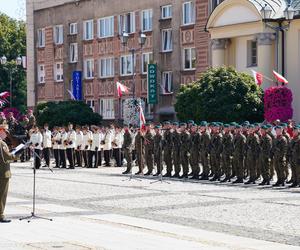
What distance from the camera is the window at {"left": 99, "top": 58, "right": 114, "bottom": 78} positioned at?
195ft

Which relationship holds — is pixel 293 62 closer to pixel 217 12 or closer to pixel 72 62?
pixel 217 12

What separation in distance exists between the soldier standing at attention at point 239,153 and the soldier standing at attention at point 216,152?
2.43ft

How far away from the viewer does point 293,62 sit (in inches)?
1697

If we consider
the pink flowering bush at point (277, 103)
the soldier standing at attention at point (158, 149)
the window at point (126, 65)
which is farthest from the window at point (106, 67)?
the soldier standing at attention at point (158, 149)

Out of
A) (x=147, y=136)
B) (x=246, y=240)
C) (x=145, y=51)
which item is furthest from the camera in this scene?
(x=145, y=51)

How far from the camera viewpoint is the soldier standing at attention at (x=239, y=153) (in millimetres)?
27641

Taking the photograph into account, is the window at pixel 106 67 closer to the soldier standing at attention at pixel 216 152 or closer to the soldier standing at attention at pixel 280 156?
the soldier standing at attention at pixel 216 152

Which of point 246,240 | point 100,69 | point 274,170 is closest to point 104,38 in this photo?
point 100,69

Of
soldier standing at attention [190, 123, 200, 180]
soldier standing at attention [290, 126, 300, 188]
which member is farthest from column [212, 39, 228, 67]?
soldier standing at attention [290, 126, 300, 188]

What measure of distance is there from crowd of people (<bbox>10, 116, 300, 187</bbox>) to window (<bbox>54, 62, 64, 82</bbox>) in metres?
27.7

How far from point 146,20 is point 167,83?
14.0 feet

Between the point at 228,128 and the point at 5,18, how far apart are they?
61.3 m

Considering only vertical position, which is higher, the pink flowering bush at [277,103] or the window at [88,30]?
the window at [88,30]

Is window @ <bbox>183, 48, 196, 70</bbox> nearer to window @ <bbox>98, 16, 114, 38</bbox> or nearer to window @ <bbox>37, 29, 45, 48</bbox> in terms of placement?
window @ <bbox>98, 16, 114, 38</bbox>
